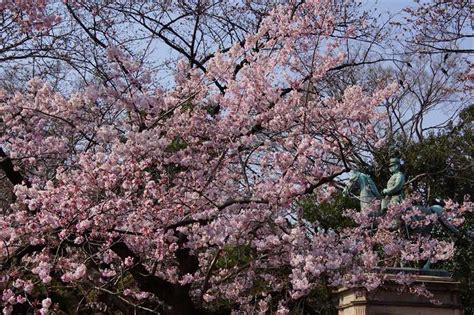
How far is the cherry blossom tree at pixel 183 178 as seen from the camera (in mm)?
5918

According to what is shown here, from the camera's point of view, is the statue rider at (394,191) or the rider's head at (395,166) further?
the rider's head at (395,166)

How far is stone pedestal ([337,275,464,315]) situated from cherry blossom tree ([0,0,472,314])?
35 centimetres

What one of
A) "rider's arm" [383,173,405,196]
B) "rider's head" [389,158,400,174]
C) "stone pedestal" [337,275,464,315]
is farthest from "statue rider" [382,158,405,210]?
"stone pedestal" [337,275,464,315]

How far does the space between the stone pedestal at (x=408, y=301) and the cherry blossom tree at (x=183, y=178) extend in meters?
0.35

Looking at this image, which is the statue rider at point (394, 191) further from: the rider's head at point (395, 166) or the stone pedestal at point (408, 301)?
the stone pedestal at point (408, 301)

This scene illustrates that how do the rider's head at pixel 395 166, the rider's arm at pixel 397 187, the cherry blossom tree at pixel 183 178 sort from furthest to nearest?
the rider's head at pixel 395 166 → the rider's arm at pixel 397 187 → the cherry blossom tree at pixel 183 178

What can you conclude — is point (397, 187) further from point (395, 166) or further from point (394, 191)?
point (395, 166)

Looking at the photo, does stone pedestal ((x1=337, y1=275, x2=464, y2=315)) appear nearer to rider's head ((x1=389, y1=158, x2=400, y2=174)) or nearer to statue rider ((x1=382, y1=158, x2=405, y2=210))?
statue rider ((x1=382, y1=158, x2=405, y2=210))

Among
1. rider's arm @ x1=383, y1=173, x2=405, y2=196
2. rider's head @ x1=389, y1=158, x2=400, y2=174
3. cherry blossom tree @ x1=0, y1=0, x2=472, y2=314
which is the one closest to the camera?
cherry blossom tree @ x1=0, y1=0, x2=472, y2=314

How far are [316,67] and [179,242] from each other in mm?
2643

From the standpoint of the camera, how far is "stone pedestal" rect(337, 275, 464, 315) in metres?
7.10

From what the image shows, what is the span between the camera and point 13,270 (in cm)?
582

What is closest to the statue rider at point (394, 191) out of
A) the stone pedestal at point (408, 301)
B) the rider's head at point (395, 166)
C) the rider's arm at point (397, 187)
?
the rider's arm at point (397, 187)

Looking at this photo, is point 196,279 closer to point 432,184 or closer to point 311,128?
point 311,128
